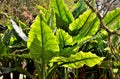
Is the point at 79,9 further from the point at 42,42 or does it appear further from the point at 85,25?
the point at 42,42

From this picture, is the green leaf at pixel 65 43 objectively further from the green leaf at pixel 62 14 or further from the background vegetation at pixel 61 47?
the green leaf at pixel 62 14

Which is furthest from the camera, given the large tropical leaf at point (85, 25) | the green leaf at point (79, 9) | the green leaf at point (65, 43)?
the green leaf at point (79, 9)

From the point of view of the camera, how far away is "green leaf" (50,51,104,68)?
4.47 ft

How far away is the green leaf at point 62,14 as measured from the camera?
1.70 m

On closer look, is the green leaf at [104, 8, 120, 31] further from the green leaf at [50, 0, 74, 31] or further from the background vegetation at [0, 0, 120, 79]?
the green leaf at [50, 0, 74, 31]

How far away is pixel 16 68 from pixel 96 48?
441 mm

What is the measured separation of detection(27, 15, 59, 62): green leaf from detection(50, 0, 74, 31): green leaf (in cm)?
36

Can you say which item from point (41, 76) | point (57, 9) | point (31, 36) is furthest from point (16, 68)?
point (57, 9)

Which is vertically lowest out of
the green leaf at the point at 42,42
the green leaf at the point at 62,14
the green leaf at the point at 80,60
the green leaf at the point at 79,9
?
the green leaf at the point at 80,60

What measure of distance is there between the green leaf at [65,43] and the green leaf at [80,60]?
0.08 m

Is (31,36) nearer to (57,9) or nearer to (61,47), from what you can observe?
(61,47)

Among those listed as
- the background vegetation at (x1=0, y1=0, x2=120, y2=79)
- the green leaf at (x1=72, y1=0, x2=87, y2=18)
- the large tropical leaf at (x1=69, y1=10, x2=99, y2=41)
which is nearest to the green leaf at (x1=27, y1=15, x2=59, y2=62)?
the background vegetation at (x1=0, y1=0, x2=120, y2=79)

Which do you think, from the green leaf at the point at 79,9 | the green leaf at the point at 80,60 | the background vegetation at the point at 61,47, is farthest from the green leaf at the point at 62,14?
the green leaf at the point at 80,60

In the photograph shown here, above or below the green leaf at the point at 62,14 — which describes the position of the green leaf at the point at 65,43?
below
